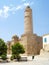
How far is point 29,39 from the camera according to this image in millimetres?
40781

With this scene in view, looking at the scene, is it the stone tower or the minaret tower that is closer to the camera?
the stone tower

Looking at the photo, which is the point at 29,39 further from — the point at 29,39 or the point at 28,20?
the point at 28,20

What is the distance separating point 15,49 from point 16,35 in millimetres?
19347

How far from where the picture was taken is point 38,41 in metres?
42.0

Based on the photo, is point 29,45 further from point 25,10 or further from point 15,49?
point 15,49

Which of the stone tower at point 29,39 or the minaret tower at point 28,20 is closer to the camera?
the stone tower at point 29,39

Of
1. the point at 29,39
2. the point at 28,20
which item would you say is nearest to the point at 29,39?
the point at 29,39

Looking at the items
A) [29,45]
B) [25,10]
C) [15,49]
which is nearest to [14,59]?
[15,49]

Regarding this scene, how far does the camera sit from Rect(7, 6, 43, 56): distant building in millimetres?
40594

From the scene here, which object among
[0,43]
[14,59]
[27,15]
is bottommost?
[14,59]

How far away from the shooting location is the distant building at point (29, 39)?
4059cm

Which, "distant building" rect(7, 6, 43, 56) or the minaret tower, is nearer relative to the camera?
"distant building" rect(7, 6, 43, 56)

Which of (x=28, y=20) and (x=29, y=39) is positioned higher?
(x=28, y=20)

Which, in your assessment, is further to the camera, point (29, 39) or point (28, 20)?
point (28, 20)
